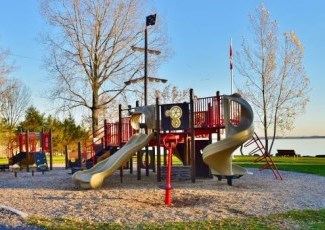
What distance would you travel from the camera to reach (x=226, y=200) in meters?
10.4

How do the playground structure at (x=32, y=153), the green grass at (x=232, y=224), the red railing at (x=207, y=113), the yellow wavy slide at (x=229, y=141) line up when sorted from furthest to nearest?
the playground structure at (x=32, y=153) < the red railing at (x=207, y=113) < the yellow wavy slide at (x=229, y=141) < the green grass at (x=232, y=224)

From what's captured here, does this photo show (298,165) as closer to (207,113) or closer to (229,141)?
(207,113)

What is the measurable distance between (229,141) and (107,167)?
3921 millimetres

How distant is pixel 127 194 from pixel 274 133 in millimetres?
24755

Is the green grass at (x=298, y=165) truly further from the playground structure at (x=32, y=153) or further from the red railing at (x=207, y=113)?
the playground structure at (x=32, y=153)

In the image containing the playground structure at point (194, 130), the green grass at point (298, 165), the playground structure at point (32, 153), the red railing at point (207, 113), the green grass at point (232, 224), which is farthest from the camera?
the playground structure at point (32, 153)

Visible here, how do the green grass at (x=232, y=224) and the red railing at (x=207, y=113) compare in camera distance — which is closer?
the green grass at (x=232, y=224)

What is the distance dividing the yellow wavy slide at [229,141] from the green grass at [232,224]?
15.3 feet

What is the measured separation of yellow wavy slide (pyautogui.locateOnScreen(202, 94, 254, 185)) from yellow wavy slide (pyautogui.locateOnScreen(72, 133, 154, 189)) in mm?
2347

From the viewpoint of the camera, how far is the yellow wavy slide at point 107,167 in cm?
1334

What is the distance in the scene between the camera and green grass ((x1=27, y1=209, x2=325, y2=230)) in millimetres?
7371

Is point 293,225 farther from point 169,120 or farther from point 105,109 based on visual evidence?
point 105,109

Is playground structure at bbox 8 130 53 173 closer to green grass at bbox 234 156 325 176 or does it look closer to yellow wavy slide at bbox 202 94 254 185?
green grass at bbox 234 156 325 176

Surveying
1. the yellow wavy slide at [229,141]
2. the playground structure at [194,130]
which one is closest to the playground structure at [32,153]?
the playground structure at [194,130]
